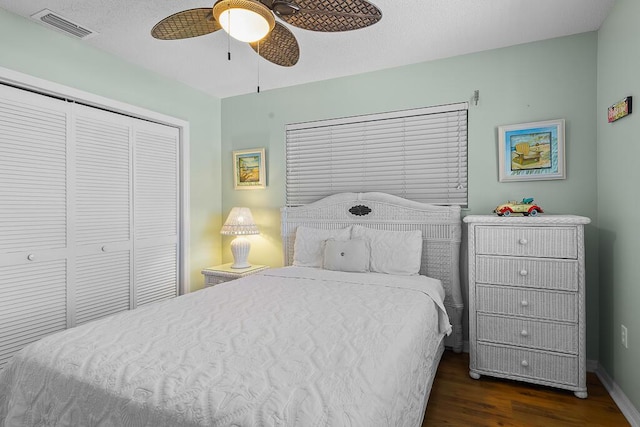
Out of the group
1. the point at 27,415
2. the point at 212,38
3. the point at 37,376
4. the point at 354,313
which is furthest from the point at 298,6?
the point at 27,415

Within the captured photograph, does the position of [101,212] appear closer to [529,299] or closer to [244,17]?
[244,17]

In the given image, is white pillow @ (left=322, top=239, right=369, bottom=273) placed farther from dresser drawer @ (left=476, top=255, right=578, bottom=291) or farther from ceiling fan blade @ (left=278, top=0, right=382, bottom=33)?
ceiling fan blade @ (left=278, top=0, right=382, bottom=33)

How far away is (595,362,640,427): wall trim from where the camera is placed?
1.93 metres

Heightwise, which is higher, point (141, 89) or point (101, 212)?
point (141, 89)

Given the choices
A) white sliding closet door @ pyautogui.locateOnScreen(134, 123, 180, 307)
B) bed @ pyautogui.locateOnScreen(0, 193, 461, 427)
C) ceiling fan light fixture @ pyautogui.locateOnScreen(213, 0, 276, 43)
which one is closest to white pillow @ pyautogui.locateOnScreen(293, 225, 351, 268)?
bed @ pyautogui.locateOnScreen(0, 193, 461, 427)

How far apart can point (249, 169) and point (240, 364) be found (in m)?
2.83

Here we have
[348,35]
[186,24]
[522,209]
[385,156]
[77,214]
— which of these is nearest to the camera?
[186,24]

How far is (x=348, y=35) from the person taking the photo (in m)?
2.58

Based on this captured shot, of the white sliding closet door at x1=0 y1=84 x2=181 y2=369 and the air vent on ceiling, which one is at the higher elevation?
Answer: the air vent on ceiling

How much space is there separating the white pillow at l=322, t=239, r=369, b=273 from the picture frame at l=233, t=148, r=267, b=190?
1307 mm

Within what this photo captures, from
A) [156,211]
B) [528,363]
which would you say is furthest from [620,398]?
[156,211]

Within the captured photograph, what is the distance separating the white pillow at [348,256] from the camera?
9.18 feet

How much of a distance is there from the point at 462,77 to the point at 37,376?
3247mm

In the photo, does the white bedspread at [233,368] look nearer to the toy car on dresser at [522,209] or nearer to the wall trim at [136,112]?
the toy car on dresser at [522,209]
